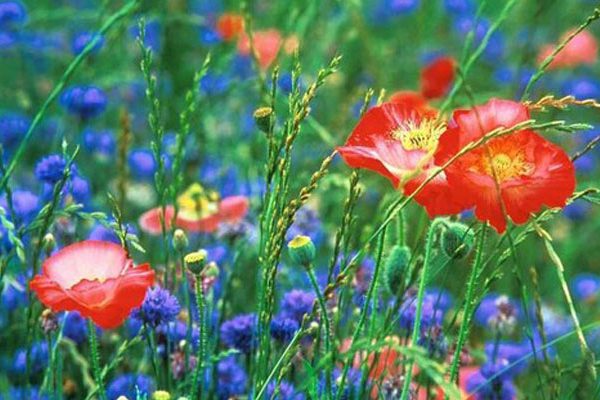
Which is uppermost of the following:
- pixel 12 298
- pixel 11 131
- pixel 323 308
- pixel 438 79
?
pixel 438 79

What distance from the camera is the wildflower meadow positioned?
1132 mm

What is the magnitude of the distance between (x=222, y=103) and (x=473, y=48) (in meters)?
1.12

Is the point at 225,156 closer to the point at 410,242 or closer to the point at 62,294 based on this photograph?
the point at 410,242

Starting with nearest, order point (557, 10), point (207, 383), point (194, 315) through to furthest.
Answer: point (207, 383) < point (194, 315) < point (557, 10)

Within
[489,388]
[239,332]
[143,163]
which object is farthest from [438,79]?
[239,332]

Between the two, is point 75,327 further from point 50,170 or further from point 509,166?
point 509,166

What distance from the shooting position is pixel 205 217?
6.04 ft

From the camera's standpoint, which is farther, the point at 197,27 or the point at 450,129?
the point at 197,27

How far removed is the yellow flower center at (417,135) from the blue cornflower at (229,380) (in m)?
0.49

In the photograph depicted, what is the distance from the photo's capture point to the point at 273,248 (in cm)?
114

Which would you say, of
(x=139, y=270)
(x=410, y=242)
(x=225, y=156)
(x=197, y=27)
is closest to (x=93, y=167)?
(x=225, y=156)

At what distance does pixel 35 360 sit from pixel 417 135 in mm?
682

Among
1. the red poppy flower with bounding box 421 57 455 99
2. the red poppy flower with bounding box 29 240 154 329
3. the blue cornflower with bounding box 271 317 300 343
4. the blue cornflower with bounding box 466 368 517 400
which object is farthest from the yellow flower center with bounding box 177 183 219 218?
the red poppy flower with bounding box 421 57 455 99

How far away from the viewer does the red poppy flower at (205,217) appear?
1768 millimetres
